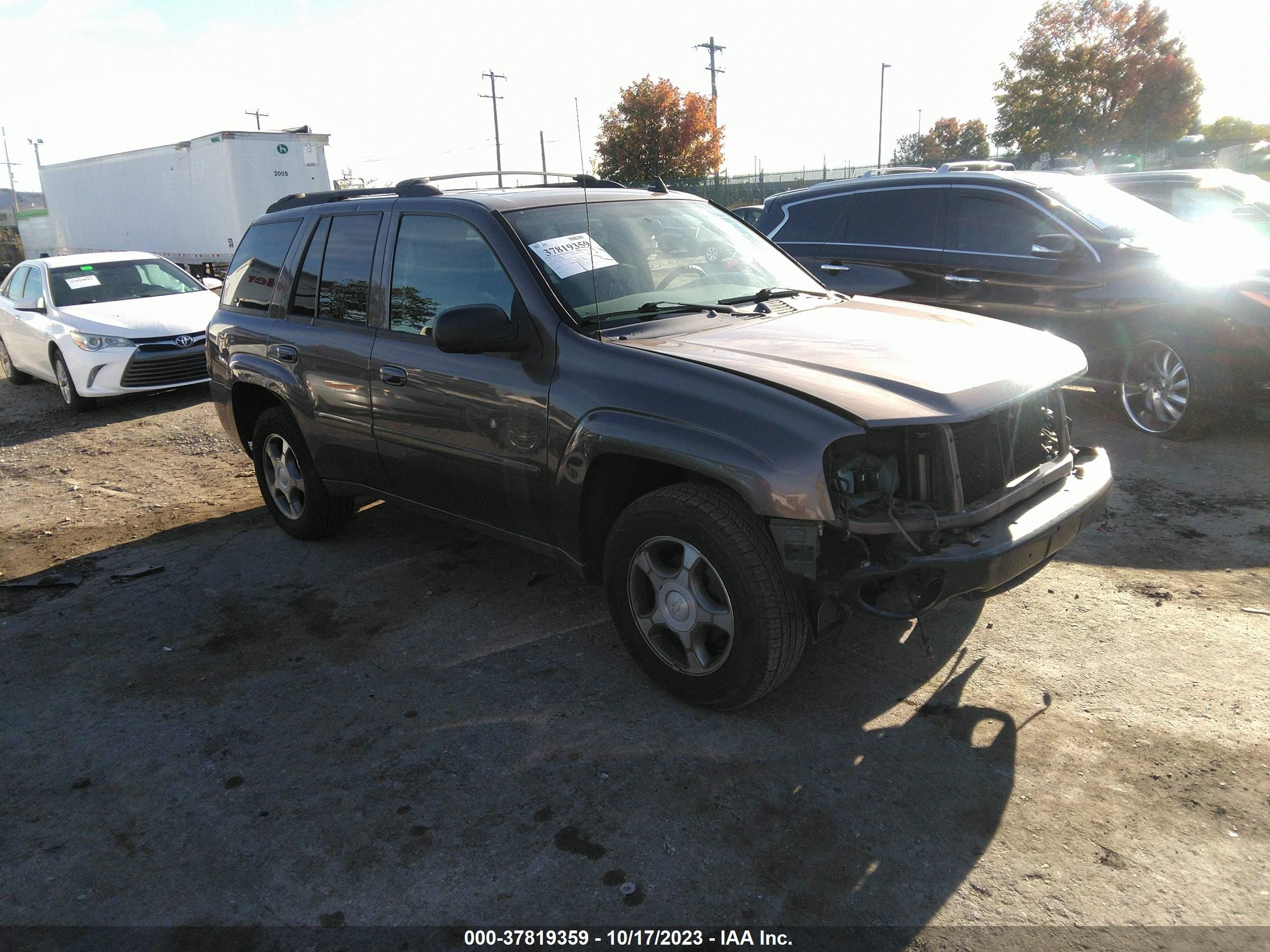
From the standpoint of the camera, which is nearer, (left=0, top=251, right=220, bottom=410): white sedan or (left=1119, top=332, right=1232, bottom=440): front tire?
(left=1119, top=332, right=1232, bottom=440): front tire

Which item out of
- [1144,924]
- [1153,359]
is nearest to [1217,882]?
[1144,924]

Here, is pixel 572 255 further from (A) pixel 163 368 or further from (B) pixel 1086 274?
(A) pixel 163 368

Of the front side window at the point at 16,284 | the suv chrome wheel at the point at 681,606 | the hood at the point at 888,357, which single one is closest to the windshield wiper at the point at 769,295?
the hood at the point at 888,357

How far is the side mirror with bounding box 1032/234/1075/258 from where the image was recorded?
21.9ft

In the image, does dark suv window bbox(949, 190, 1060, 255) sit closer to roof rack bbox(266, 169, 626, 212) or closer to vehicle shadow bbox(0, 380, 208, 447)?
roof rack bbox(266, 169, 626, 212)

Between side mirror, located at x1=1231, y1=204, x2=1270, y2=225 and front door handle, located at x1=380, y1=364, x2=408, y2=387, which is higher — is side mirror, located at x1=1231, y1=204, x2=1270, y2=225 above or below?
above

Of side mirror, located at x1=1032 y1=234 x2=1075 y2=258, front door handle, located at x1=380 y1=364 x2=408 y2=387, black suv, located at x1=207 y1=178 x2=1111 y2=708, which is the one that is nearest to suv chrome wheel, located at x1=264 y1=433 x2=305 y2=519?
black suv, located at x1=207 y1=178 x2=1111 y2=708

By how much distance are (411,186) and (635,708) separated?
8.73ft

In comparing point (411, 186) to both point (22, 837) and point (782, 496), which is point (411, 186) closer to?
point (782, 496)

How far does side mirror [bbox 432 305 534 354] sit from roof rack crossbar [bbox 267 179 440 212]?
42.8 inches

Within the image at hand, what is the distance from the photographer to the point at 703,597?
130 inches

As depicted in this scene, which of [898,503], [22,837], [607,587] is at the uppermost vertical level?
[898,503]

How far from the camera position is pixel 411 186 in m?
4.41

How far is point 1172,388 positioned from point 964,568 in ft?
14.7
